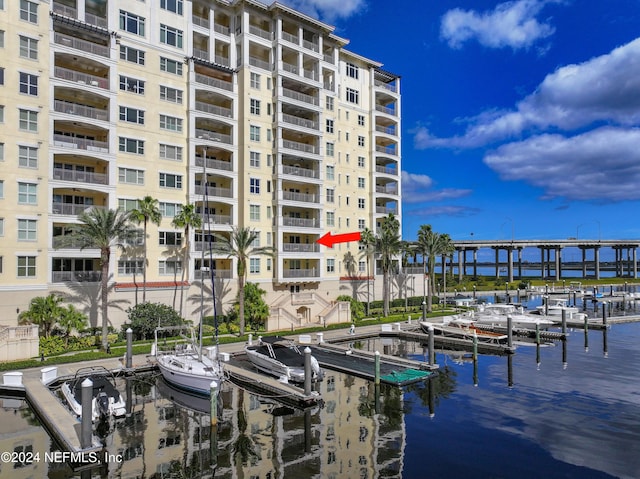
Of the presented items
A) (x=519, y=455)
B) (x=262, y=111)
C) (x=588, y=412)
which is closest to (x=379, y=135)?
(x=262, y=111)

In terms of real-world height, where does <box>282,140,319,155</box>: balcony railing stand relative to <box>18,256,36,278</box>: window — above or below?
above

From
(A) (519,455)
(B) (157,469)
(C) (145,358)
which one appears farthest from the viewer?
(C) (145,358)

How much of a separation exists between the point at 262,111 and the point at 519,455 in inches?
1853

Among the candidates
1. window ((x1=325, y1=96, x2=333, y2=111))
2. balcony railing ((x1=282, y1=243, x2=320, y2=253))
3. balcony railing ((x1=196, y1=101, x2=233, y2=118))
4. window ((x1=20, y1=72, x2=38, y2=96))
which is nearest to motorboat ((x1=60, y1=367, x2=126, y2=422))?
window ((x1=20, y1=72, x2=38, y2=96))

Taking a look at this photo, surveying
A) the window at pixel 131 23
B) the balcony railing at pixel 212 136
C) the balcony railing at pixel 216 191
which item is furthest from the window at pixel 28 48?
the balcony railing at pixel 216 191

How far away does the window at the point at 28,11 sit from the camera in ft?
133

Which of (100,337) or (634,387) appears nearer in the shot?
(634,387)

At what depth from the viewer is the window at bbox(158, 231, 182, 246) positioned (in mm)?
48812

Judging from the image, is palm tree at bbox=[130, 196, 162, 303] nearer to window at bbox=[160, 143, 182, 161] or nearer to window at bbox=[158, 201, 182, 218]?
window at bbox=[158, 201, 182, 218]

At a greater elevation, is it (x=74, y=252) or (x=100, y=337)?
(x=74, y=252)

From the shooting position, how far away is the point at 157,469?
63.3 ft

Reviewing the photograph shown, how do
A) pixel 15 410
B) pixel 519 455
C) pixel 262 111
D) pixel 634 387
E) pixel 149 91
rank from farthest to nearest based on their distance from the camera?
pixel 262 111, pixel 149 91, pixel 634 387, pixel 15 410, pixel 519 455

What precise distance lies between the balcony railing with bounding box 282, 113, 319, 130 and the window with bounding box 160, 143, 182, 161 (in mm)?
14417

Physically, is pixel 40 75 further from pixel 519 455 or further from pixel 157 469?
pixel 519 455
